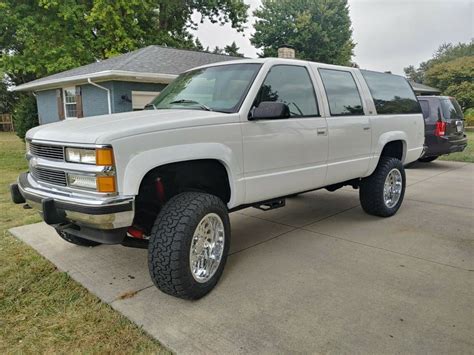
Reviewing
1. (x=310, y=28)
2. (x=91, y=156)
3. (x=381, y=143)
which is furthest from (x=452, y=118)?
(x=310, y=28)

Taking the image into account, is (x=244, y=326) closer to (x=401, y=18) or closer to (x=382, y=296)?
(x=382, y=296)

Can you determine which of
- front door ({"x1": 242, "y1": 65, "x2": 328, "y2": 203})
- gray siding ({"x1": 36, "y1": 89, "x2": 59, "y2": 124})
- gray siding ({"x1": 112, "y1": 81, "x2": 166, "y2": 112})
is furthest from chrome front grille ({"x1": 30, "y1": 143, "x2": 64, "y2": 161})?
gray siding ({"x1": 36, "y1": 89, "x2": 59, "y2": 124})

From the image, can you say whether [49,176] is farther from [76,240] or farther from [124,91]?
[124,91]

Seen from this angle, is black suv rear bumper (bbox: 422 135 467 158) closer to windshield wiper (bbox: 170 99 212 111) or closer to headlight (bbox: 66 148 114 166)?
windshield wiper (bbox: 170 99 212 111)

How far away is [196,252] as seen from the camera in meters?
3.20

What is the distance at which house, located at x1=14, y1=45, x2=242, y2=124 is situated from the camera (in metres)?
11.8

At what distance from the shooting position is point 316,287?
333 cm

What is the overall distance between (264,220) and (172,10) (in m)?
23.8

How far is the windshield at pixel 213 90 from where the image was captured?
353 cm

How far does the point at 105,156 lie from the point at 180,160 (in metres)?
0.58

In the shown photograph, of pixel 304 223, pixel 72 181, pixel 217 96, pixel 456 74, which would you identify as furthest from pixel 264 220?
pixel 456 74

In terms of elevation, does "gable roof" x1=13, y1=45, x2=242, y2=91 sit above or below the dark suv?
above

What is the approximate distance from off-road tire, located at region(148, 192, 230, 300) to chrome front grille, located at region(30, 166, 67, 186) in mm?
808

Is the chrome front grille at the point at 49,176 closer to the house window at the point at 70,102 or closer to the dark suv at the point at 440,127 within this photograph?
the dark suv at the point at 440,127
